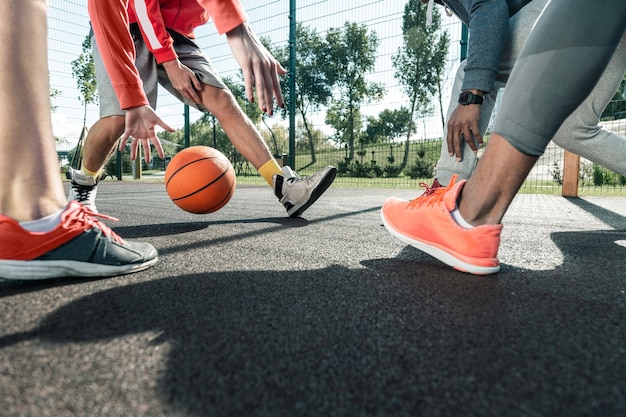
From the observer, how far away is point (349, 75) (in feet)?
50.1

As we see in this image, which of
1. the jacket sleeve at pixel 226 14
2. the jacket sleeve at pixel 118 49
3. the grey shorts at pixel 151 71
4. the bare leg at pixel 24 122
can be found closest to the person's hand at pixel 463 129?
the jacket sleeve at pixel 226 14

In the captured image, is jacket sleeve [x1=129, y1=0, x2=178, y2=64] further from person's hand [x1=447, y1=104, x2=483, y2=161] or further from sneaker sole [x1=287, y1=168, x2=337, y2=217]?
person's hand [x1=447, y1=104, x2=483, y2=161]

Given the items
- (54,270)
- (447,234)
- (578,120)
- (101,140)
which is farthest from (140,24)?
(578,120)

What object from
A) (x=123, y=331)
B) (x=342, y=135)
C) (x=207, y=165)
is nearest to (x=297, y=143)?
(x=342, y=135)

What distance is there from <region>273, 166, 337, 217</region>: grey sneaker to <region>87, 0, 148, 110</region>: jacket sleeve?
3.30ft

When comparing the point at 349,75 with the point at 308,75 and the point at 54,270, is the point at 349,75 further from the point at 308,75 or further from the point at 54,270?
the point at 54,270

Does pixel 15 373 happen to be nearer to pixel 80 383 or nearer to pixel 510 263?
pixel 80 383

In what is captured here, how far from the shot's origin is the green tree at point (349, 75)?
7945 millimetres

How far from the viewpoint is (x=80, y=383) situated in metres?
0.56

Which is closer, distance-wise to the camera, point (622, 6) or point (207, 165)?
point (622, 6)

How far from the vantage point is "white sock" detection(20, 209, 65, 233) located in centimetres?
101

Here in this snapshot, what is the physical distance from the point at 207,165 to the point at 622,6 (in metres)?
2.06

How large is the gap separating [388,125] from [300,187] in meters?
9.06

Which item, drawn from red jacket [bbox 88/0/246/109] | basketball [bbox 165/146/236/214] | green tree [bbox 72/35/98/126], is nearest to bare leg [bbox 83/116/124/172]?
basketball [bbox 165/146/236/214]
